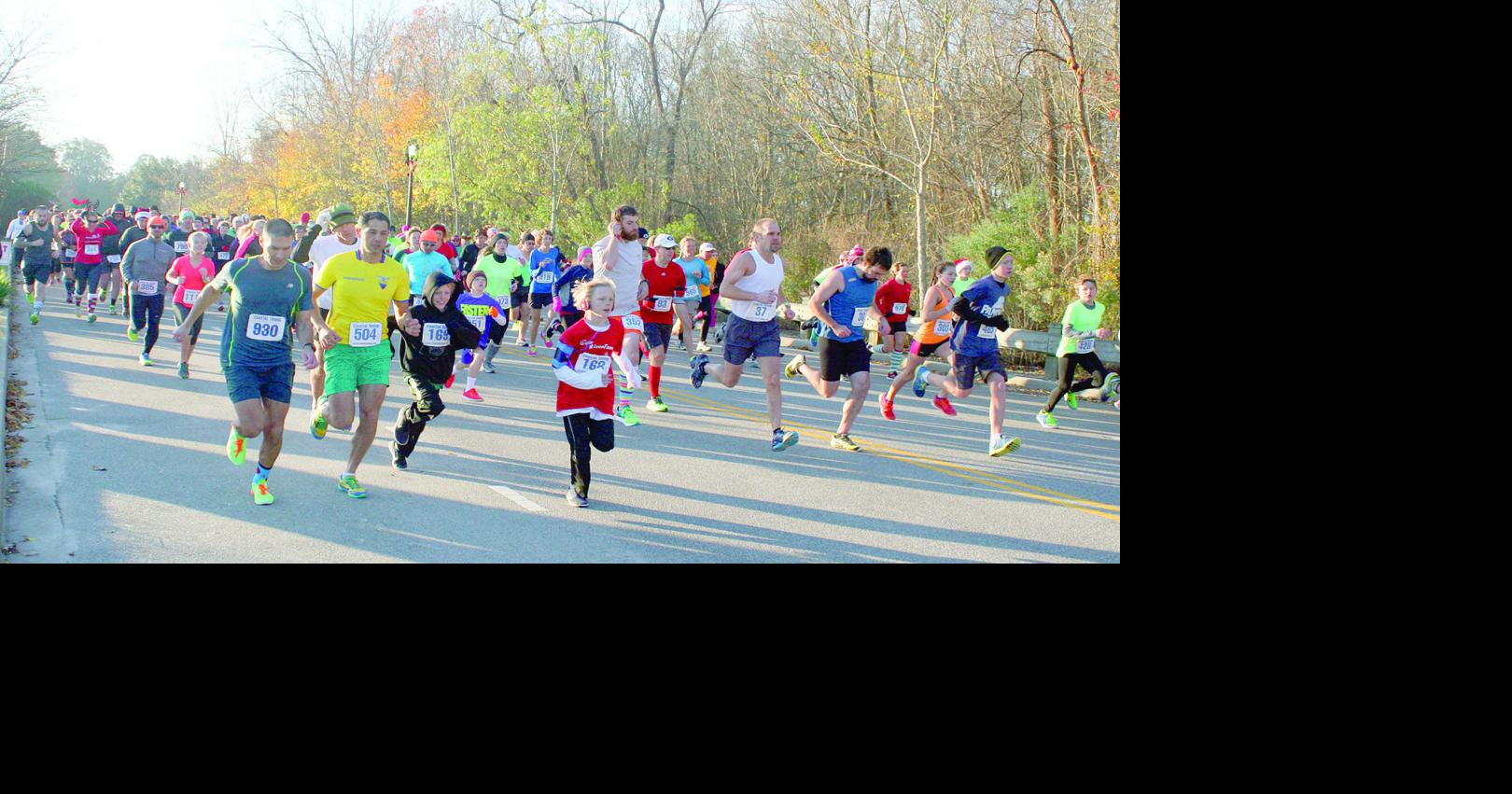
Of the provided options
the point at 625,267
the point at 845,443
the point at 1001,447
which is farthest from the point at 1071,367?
the point at 625,267

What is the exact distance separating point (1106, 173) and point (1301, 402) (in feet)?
53.3

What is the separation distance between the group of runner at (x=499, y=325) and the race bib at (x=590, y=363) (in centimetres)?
1

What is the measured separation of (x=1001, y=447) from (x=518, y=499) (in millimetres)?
4515

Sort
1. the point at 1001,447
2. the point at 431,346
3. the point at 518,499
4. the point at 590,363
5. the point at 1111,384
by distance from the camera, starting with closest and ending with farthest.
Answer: the point at 590,363
the point at 518,499
the point at 431,346
the point at 1001,447
the point at 1111,384

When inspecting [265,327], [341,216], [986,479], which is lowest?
[986,479]

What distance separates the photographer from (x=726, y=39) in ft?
121

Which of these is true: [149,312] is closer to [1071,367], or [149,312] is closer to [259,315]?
[259,315]

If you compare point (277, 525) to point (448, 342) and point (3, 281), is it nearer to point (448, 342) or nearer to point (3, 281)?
point (448, 342)

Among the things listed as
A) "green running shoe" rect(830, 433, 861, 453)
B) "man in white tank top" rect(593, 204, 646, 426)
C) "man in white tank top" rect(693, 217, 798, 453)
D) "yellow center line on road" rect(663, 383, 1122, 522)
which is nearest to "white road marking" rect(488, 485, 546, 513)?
"man in white tank top" rect(693, 217, 798, 453)

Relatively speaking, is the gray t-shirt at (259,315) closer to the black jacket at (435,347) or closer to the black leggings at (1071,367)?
the black jacket at (435,347)

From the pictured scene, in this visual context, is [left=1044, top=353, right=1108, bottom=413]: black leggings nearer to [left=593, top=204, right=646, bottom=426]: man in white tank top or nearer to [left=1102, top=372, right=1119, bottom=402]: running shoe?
[left=1102, top=372, right=1119, bottom=402]: running shoe

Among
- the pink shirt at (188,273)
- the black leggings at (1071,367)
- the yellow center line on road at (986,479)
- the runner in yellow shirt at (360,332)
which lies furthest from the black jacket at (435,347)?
the black leggings at (1071,367)

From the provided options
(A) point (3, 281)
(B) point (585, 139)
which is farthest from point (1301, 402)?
(B) point (585, 139)

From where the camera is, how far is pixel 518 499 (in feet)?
Answer: 27.1
